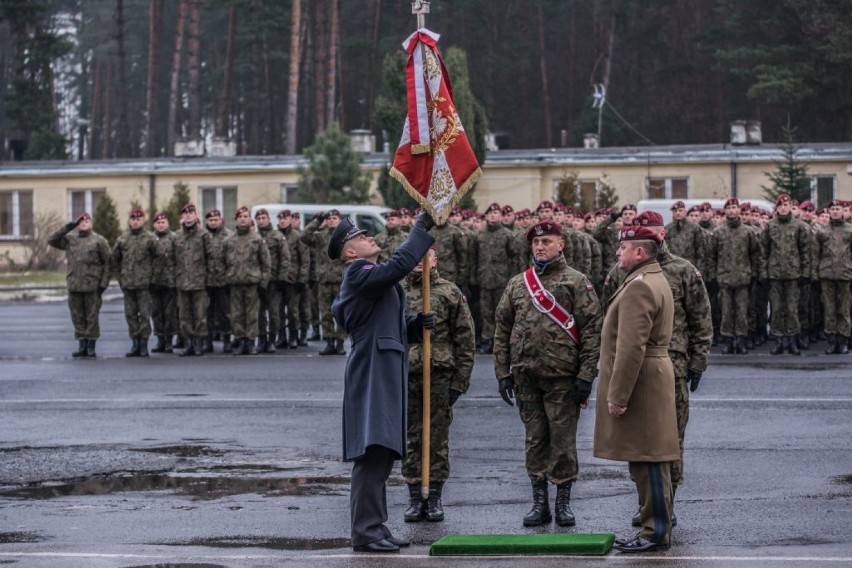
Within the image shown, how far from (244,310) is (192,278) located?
0.92m

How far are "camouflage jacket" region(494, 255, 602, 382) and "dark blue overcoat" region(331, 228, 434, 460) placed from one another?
3.28 feet

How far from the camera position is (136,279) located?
23.1 meters

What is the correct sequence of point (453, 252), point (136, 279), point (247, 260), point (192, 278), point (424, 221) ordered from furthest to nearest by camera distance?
1. point (136, 279)
2. point (192, 278)
3. point (247, 260)
4. point (453, 252)
5. point (424, 221)

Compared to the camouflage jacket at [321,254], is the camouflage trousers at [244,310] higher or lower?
lower

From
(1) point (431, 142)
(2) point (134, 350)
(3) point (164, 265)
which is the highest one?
(1) point (431, 142)

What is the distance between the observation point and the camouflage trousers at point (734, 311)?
22.2 m

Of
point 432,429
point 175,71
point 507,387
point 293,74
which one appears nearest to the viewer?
point 507,387

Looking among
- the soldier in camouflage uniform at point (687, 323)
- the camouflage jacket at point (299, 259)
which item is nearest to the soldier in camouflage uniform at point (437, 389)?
the soldier in camouflage uniform at point (687, 323)

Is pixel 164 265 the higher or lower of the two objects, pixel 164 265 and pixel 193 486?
the higher

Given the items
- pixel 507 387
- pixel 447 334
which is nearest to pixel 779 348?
pixel 447 334

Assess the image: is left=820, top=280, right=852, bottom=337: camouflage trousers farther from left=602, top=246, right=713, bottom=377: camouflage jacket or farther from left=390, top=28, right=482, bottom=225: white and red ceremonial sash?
left=390, top=28, right=482, bottom=225: white and red ceremonial sash

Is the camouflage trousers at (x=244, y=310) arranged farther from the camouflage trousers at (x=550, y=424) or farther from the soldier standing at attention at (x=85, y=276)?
the camouflage trousers at (x=550, y=424)

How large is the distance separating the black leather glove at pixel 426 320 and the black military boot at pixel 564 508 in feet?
4.78

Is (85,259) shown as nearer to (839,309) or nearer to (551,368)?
(839,309)
